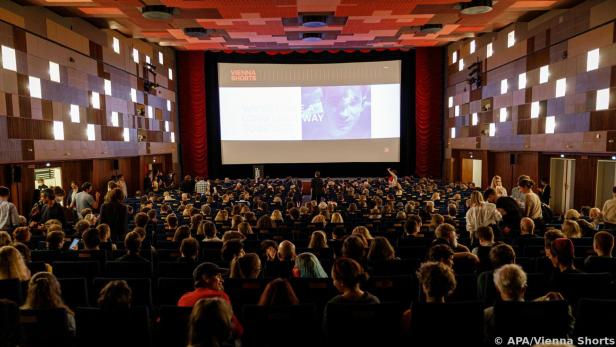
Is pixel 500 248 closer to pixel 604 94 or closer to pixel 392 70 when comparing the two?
pixel 604 94

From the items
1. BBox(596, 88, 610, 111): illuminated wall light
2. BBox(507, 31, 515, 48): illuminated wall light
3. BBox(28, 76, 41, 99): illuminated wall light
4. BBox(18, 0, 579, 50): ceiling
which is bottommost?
BBox(596, 88, 610, 111): illuminated wall light

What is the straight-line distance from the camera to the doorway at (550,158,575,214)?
1327cm

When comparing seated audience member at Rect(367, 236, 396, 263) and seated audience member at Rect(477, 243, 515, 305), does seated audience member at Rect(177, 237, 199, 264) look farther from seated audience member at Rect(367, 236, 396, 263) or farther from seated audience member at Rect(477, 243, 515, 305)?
seated audience member at Rect(477, 243, 515, 305)

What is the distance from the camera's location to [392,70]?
2194cm

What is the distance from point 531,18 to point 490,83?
3.23 metres

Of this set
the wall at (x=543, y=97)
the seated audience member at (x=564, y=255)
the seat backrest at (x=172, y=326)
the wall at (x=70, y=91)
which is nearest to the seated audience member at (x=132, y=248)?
the seat backrest at (x=172, y=326)

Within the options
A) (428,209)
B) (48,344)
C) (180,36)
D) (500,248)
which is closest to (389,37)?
(180,36)

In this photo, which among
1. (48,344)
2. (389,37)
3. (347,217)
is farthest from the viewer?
(389,37)

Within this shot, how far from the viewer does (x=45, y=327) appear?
2705 mm

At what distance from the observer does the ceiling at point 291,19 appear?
12.7 m

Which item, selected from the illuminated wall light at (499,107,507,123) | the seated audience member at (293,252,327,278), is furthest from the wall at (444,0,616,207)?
the seated audience member at (293,252,327,278)

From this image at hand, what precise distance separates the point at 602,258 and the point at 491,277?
1432mm

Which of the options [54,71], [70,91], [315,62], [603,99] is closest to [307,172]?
[315,62]

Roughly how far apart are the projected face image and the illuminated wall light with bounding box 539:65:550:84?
950 centimetres
